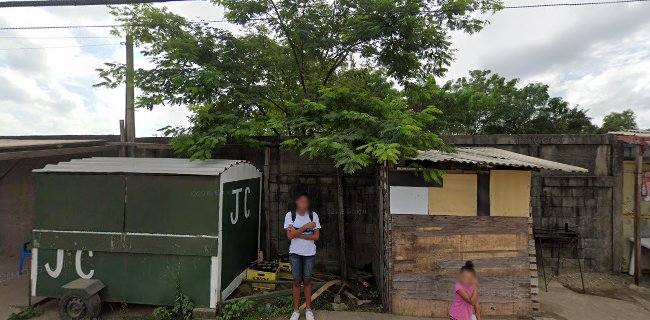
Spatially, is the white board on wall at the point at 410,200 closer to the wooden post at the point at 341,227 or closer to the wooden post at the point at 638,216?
the wooden post at the point at 341,227

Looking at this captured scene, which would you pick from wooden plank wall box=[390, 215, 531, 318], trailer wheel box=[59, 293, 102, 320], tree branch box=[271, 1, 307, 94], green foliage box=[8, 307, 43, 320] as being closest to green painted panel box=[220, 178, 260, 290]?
trailer wheel box=[59, 293, 102, 320]

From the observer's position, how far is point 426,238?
4805 millimetres

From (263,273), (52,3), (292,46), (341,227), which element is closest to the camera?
(52,3)

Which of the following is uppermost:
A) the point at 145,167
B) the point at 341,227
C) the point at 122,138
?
the point at 122,138

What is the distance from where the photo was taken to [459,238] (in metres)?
4.78

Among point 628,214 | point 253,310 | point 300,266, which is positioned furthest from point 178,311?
point 628,214

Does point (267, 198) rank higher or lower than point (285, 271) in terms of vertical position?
higher

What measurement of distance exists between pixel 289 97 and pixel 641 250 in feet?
24.1

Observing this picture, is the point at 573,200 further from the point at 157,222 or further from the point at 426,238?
the point at 157,222

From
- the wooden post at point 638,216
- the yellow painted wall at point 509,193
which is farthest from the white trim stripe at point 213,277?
the wooden post at point 638,216

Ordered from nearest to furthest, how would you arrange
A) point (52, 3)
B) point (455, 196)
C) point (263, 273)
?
point (52, 3) < point (455, 196) < point (263, 273)

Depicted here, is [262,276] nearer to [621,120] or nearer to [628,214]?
[628,214]

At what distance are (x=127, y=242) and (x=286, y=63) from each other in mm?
4139

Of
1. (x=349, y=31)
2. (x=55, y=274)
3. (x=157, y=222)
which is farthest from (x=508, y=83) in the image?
(x=55, y=274)
